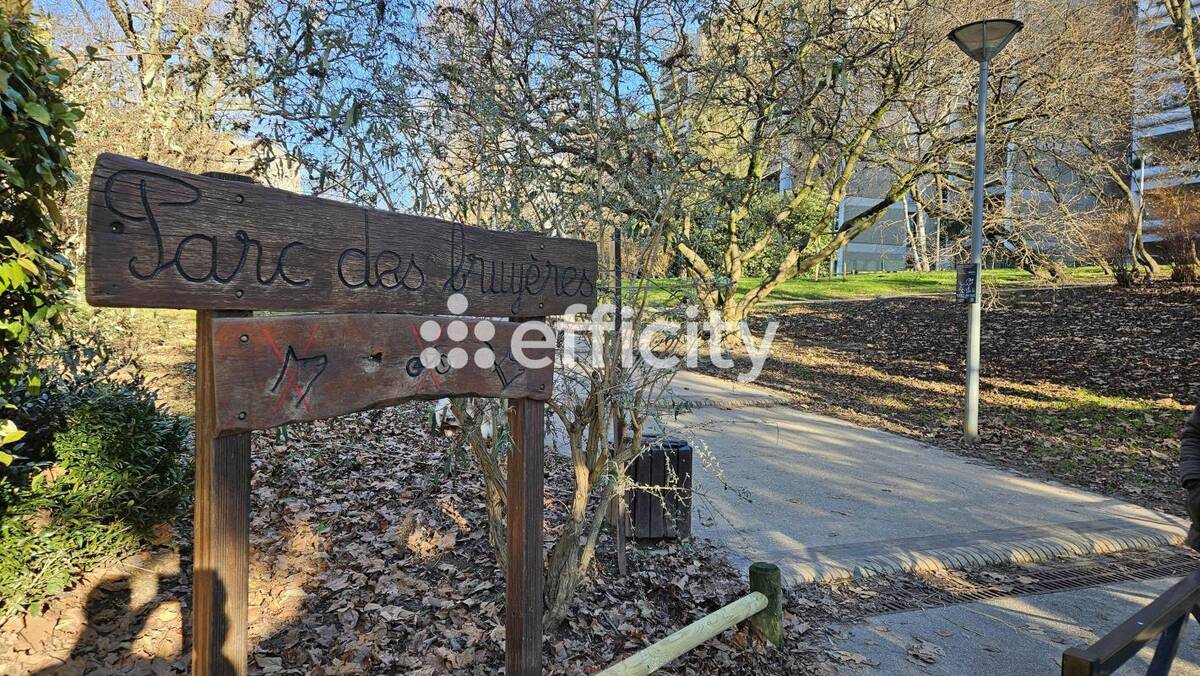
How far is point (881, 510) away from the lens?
19.5ft

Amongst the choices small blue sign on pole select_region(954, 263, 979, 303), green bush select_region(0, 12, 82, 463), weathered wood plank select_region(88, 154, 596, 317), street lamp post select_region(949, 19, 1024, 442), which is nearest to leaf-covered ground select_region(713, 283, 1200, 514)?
street lamp post select_region(949, 19, 1024, 442)

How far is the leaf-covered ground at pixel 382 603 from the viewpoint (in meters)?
3.25

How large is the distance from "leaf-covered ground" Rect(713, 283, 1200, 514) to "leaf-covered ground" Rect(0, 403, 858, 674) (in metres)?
4.86

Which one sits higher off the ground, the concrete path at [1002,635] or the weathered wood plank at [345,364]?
the weathered wood plank at [345,364]

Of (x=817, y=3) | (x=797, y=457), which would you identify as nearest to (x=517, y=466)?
(x=817, y=3)

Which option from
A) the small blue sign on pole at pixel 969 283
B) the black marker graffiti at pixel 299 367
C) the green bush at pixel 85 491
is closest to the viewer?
the black marker graffiti at pixel 299 367

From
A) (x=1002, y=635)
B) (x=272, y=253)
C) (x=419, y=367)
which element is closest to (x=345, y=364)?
(x=419, y=367)

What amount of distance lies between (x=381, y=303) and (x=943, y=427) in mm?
8926

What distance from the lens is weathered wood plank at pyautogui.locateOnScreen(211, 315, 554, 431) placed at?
1.86 meters

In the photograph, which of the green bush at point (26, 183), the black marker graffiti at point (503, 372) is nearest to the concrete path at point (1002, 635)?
the black marker graffiti at point (503, 372)

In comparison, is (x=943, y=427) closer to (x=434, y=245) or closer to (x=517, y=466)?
(x=517, y=466)

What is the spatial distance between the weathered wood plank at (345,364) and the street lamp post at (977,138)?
7.15 m

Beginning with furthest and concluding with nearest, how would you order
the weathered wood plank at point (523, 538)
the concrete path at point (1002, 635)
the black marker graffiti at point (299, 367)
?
the concrete path at point (1002, 635)
the weathered wood plank at point (523, 538)
the black marker graffiti at point (299, 367)

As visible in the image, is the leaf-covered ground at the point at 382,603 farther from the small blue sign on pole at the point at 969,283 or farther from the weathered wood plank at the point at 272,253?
the small blue sign on pole at the point at 969,283
